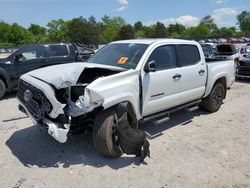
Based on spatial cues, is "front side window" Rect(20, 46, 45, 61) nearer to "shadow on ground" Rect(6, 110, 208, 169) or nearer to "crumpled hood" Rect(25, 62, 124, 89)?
"shadow on ground" Rect(6, 110, 208, 169)

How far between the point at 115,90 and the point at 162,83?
1241mm

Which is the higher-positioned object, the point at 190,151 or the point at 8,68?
the point at 8,68

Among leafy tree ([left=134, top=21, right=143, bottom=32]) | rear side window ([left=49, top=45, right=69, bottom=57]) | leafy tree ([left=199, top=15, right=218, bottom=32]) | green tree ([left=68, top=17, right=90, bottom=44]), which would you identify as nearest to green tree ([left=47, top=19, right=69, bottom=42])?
green tree ([left=68, top=17, right=90, bottom=44])

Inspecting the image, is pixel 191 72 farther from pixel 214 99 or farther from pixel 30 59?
pixel 30 59

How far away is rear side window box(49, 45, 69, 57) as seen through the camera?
410 inches

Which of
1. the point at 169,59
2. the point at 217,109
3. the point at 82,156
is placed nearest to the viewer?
the point at 82,156

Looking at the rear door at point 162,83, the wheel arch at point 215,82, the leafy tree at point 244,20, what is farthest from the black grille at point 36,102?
the leafy tree at point 244,20

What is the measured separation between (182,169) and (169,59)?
2.31m

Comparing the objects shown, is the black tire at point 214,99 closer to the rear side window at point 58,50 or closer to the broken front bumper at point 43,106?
the broken front bumper at point 43,106

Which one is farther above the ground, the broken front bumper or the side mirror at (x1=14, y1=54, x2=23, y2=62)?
the side mirror at (x1=14, y1=54, x2=23, y2=62)

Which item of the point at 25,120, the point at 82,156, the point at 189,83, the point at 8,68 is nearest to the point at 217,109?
the point at 189,83

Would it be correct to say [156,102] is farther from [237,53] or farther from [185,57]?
[237,53]

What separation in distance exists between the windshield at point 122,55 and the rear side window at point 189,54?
105cm

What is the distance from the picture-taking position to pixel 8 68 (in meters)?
9.40
